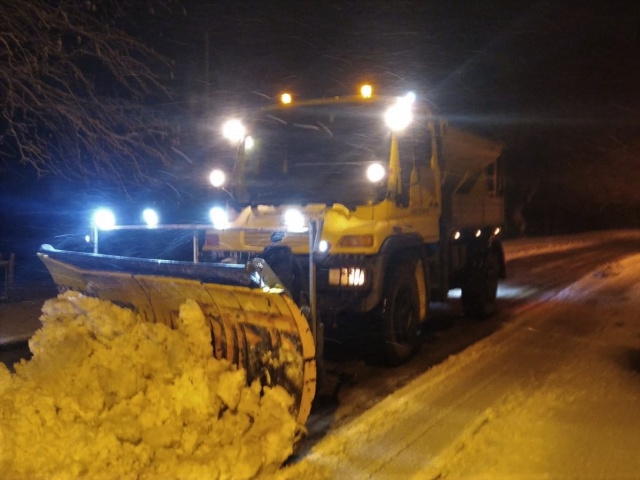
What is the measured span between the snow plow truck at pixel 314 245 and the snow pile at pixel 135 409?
1.12 ft

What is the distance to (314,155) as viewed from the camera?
698cm

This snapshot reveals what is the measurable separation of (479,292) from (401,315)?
3139 mm

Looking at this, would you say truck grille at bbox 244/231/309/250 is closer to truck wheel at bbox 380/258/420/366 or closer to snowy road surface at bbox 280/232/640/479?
truck wheel at bbox 380/258/420/366

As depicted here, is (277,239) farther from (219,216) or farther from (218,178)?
(218,178)

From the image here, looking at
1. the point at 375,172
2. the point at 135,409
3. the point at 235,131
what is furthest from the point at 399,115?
the point at 135,409

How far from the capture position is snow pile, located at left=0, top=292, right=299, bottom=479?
3551 millimetres

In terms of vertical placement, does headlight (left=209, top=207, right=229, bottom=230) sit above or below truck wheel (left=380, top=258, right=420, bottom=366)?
above

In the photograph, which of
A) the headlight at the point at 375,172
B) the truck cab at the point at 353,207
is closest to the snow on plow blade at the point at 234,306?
the truck cab at the point at 353,207

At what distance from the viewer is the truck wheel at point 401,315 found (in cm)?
639

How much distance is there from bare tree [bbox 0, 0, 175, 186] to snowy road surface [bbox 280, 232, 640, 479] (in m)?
6.49

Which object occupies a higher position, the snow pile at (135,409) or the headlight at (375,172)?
the headlight at (375,172)

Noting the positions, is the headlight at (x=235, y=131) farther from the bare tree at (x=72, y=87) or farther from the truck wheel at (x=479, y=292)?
the truck wheel at (x=479, y=292)

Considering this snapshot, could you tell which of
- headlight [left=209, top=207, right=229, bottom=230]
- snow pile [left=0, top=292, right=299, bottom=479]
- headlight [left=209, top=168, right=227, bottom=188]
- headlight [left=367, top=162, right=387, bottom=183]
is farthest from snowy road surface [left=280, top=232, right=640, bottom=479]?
headlight [left=209, top=168, right=227, bottom=188]

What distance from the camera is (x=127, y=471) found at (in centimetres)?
353
